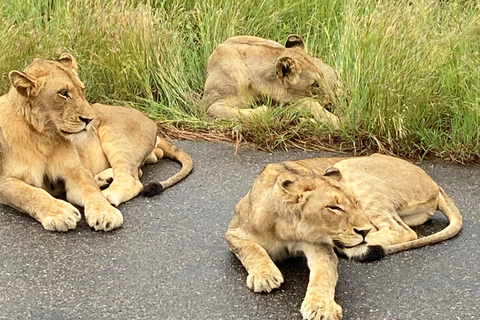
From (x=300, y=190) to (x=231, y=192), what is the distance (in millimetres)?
1320

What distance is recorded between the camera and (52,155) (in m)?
4.93

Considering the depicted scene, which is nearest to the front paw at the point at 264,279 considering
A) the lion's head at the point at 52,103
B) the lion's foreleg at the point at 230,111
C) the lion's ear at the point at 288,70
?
the lion's head at the point at 52,103

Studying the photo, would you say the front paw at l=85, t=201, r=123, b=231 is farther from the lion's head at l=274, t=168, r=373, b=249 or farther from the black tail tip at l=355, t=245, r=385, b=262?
the black tail tip at l=355, t=245, r=385, b=262

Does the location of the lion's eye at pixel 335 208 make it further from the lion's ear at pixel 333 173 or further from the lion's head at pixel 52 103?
the lion's head at pixel 52 103

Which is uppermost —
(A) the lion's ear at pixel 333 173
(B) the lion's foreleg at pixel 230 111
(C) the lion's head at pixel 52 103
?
(A) the lion's ear at pixel 333 173

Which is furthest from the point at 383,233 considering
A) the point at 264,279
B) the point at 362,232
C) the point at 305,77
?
the point at 305,77

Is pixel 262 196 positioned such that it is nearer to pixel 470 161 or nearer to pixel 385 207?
pixel 385 207

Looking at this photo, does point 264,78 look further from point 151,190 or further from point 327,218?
point 327,218

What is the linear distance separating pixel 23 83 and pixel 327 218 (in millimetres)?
1993

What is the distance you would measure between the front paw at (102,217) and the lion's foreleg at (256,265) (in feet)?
2.46

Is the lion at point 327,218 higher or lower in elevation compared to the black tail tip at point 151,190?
higher

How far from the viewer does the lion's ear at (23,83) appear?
4.70 metres

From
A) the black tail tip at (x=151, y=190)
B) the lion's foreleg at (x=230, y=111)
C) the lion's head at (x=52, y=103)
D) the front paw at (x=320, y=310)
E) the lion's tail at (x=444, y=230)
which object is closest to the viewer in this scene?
the front paw at (x=320, y=310)

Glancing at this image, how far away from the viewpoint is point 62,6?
7.43 m
